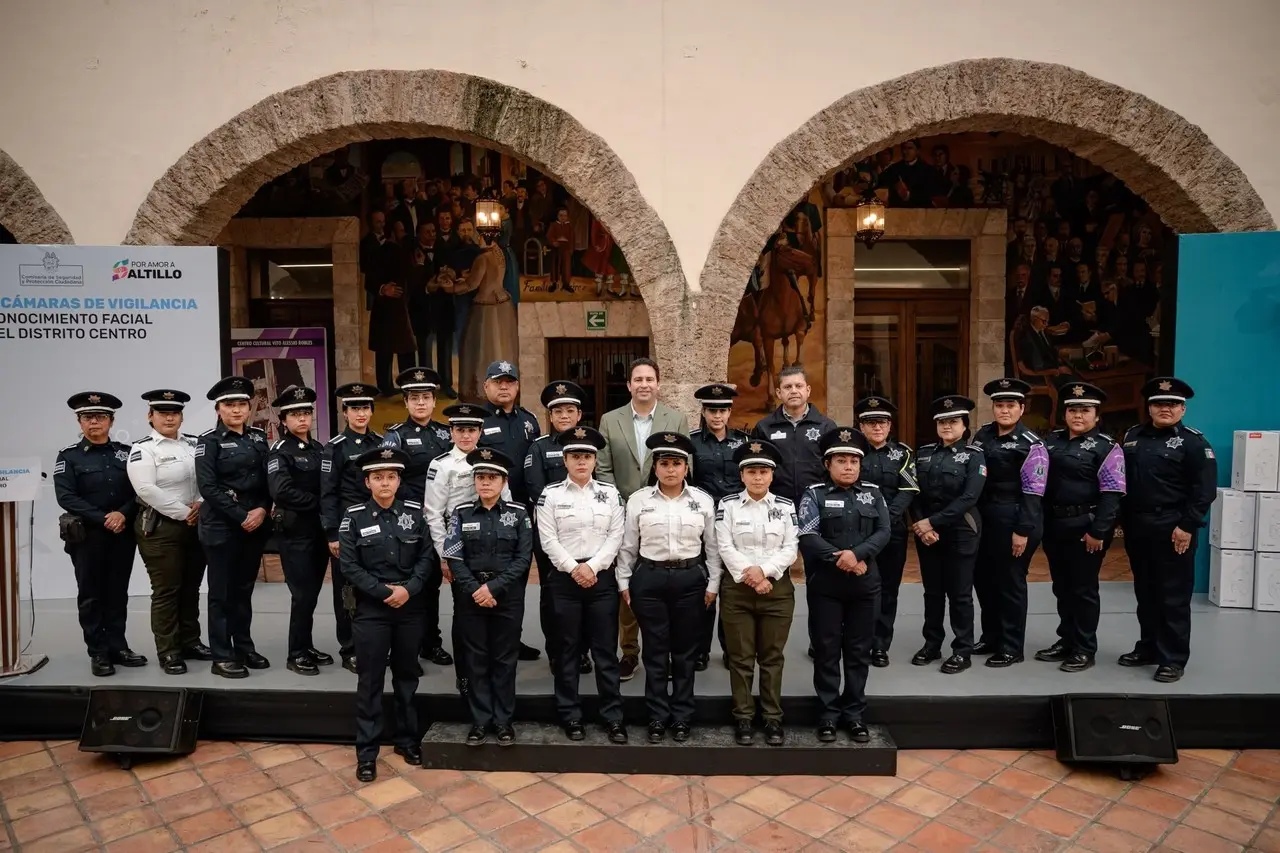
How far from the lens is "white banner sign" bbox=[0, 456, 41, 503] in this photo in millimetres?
4676

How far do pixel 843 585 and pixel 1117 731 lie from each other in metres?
1.50

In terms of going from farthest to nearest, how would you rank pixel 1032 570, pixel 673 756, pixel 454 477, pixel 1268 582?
pixel 1032 570, pixel 1268 582, pixel 454 477, pixel 673 756

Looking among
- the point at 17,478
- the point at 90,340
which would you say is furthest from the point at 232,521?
the point at 90,340

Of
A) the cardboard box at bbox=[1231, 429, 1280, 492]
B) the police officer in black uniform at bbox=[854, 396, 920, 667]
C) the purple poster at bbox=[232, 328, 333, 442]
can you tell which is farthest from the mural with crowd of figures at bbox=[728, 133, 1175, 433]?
the purple poster at bbox=[232, 328, 333, 442]

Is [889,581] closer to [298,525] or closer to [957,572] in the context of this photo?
[957,572]

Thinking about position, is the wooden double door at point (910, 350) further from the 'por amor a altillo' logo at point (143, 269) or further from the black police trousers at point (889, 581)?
the 'por amor a altillo' logo at point (143, 269)

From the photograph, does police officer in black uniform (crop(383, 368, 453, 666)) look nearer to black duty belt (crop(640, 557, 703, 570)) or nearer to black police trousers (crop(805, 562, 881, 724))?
black duty belt (crop(640, 557, 703, 570))

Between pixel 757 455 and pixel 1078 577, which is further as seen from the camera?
pixel 1078 577

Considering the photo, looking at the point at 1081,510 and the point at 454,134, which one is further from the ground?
the point at 454,134

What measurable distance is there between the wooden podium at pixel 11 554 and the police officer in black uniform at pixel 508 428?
2.52m

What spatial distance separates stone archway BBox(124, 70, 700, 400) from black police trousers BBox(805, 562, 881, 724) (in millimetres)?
2279

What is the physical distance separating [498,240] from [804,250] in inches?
135

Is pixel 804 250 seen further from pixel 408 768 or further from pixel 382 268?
pixel 408 768

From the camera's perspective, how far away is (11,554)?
15.9 ft
